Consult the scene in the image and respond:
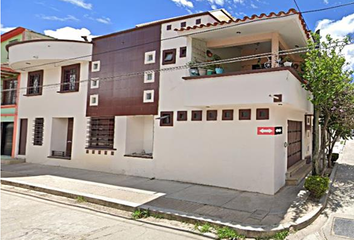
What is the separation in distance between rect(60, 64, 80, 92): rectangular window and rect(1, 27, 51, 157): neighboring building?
4454mm

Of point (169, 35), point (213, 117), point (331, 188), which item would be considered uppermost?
point (169, 35)

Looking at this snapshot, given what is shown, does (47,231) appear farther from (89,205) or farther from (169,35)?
(169,35)

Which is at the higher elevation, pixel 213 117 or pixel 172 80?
pixel 172 80

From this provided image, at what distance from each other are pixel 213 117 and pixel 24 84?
12258 millimetres

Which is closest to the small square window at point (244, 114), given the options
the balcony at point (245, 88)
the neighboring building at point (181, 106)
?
the neighboring building at point (181, 106)

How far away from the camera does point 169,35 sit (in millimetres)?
10258

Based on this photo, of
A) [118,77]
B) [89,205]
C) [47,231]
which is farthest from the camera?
[118,77]

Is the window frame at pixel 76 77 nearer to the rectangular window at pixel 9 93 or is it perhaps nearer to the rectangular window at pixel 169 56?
the rectangular window at pixel 9 93

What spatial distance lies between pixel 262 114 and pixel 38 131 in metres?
12.2

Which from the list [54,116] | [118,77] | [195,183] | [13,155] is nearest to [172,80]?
[118,77]

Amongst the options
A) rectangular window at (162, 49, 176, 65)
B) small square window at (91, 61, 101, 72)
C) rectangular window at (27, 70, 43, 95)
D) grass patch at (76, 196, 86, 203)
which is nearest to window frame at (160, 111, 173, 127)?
rectangular window at (162, 49, 176, 65)

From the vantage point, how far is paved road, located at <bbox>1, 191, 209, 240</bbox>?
5.01 metres

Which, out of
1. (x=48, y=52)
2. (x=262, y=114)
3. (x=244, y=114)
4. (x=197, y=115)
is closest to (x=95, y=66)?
(x=48, y=52)

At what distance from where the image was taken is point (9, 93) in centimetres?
1658
